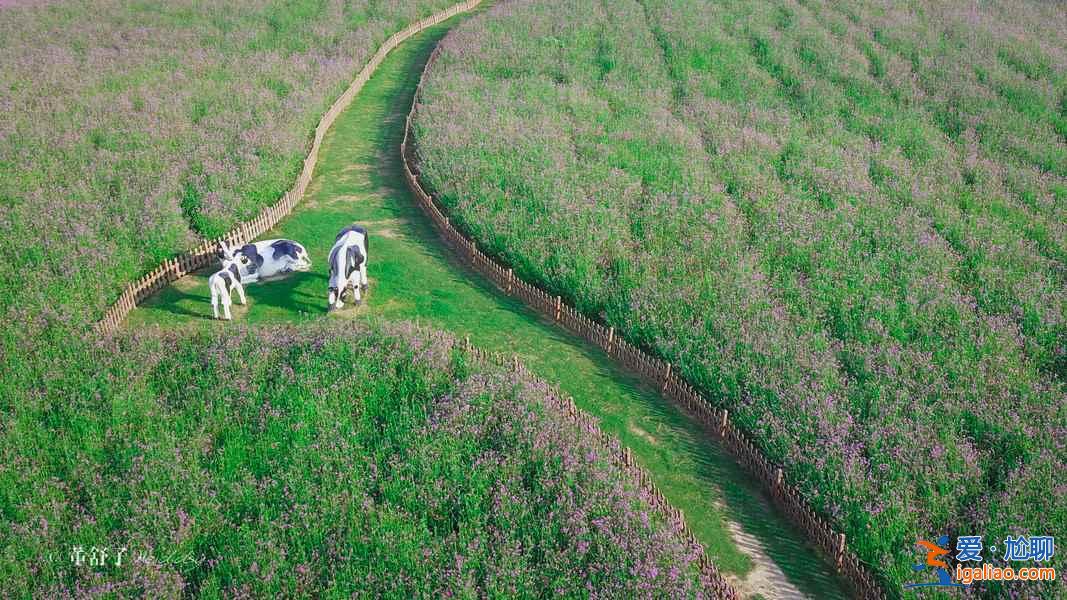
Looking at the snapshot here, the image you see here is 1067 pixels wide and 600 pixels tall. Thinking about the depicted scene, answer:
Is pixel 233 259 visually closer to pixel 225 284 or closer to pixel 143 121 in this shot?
pixel 225 284

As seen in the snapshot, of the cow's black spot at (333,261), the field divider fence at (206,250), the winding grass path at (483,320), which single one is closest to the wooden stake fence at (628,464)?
the winding grass path at (483,320)

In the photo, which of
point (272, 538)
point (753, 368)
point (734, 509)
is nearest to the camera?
point (272, 538)

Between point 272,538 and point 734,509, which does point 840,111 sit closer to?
point 734,509

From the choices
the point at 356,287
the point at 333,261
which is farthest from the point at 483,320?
the point at 333,261

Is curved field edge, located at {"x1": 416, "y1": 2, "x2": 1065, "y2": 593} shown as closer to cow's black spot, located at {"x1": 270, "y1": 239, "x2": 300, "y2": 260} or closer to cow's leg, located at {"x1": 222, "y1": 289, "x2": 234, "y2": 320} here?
cow's black spot, located at {"x1": 270, "y1": 239, "x2": 300, "y2": 260}

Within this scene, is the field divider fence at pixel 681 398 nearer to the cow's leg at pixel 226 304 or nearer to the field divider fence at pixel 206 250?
the field divider fence at pixel 206 250

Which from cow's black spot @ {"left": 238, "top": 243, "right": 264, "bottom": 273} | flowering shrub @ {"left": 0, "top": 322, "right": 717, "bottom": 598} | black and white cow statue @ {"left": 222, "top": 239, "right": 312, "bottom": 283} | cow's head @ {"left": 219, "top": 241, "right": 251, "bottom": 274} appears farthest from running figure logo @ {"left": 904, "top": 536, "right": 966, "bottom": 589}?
cow's black spot @ {"left": 238, "top": 243, "right": 264, "bottom": 273}

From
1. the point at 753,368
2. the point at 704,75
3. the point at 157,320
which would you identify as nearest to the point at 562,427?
the point at 753,368
